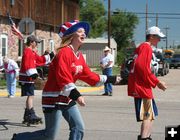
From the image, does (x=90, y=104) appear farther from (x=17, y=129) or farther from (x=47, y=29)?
(x=47, y=29)

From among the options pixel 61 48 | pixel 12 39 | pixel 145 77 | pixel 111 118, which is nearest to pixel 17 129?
pixel 111 118

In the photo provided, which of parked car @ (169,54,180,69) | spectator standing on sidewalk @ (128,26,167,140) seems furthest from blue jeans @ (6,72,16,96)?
parked car @ (169,54,180,69)

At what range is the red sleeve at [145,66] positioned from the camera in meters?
7.38

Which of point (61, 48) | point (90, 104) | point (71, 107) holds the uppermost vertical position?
point (61, 48)

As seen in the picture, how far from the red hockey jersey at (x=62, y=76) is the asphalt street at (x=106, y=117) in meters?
2.99

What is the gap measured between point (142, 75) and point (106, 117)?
15.5ft

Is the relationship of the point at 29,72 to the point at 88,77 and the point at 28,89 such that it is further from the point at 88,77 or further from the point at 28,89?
the point at 88,77

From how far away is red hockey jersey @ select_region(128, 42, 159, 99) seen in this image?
740cm

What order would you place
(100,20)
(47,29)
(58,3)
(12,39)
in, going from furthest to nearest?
(100,20)
(58,3)
(47,29)
(12,39)

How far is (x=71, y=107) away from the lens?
616 centimetres

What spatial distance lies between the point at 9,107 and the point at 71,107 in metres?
8.10

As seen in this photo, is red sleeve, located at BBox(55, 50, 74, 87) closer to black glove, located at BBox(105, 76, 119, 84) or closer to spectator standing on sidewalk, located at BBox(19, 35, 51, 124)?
black glove, located at BBox(105, 76, 119, 84)

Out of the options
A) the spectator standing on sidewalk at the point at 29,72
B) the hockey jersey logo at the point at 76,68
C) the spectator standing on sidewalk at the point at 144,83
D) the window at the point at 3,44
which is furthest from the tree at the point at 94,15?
the hockey jersey logo at the point at 76,68

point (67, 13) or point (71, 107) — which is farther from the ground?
point (67, 13)
